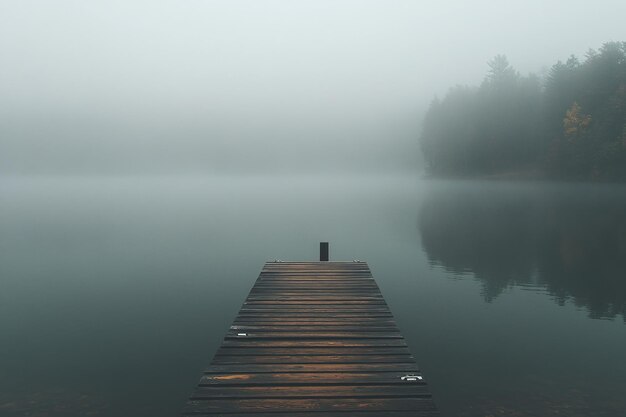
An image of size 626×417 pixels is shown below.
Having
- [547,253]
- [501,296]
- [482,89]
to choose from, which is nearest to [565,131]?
[482,89]

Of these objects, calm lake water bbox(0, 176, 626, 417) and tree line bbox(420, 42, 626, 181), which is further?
tree line bbox(420, 42, 626, 181)

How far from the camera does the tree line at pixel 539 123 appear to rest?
87.8 m

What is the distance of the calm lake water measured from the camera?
451 inches

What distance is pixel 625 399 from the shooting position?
1082 cm

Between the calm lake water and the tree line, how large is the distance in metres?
53.0

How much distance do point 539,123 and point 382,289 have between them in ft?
357

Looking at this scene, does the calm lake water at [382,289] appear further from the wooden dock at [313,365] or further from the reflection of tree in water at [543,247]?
the wooden dock at [313,365]

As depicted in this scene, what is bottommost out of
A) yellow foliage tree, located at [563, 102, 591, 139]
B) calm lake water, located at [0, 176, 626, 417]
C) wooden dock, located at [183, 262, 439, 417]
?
calm lake water, located at [0, 176, 626, 417]

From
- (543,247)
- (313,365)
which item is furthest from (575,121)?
(313,365)

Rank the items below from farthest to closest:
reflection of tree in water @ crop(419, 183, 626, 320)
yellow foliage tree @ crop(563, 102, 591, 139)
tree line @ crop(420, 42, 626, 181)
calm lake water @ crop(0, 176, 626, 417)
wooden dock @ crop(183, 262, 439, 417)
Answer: yellow foliage tree @ crop(563, 102, 591, 139) → tree line @ crop(420, 42, 626, 181) → reflection of tree in water @ crop(419, 183, 626, 320) → calm lake water @ crop(0, 176, 626, 417) → wooden dock @ crop(183, 262, 439, 417)

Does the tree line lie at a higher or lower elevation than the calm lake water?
higher

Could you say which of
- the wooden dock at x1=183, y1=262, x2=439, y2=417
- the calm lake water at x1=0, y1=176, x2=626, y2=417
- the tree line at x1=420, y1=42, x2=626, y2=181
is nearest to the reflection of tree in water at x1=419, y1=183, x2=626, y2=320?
the calm lake water at x1=0, y1=176, x2=626, y2=417

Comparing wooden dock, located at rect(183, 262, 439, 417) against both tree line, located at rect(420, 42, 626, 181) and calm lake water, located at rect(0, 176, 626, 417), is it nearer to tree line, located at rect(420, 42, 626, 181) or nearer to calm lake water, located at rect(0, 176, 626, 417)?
calm lake water, located at rect(0, 176, 626, 417)

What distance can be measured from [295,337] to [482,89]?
424 feet
